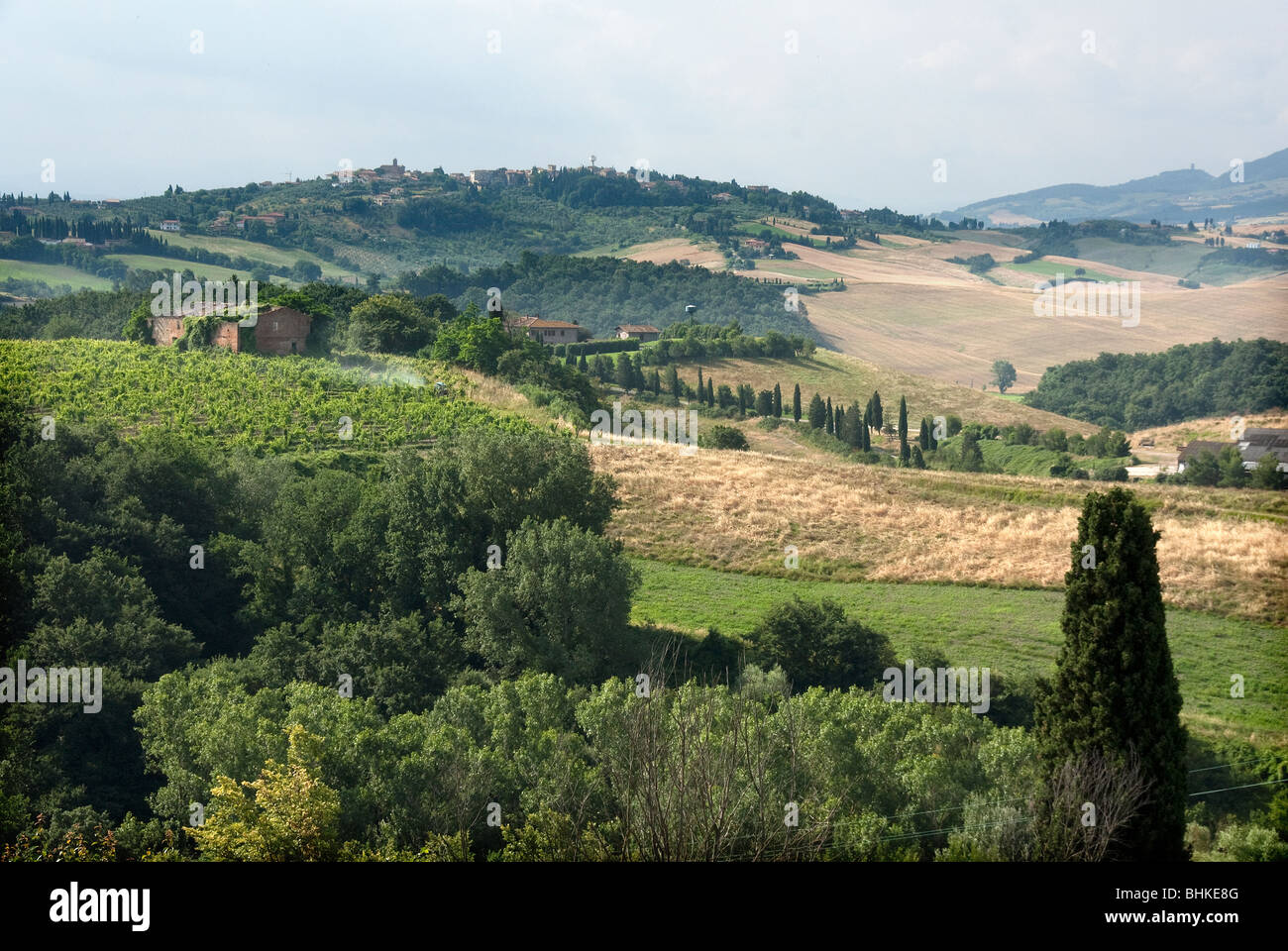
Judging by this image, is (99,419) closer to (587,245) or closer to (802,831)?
(802,831)

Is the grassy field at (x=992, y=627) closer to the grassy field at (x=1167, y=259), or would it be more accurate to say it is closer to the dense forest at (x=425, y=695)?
the dense forest at (x=425, y=695)

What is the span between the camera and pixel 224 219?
484 ft

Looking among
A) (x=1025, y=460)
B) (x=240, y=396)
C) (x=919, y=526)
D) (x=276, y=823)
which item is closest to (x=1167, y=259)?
(x=1025, y=460)

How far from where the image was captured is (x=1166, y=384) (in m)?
87.7

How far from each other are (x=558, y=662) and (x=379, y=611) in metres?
5.19

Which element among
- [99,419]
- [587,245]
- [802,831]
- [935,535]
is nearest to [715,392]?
[935,535]

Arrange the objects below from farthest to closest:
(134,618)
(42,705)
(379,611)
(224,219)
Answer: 1. (224,219)
2. (379,611)
3. (134,618)
4. (42,705)

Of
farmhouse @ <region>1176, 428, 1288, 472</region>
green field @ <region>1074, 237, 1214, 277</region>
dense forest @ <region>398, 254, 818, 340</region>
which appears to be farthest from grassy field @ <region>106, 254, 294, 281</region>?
green field @ <region>1074, 237, 1214, 277</region>

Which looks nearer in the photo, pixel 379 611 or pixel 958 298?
pixel 379 611

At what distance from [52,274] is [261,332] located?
65691 millimetres

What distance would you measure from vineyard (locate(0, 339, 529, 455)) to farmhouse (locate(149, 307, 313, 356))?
1330mm

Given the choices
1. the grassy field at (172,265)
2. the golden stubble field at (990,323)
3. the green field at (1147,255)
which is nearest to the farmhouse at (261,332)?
the grassy field at (172,265)

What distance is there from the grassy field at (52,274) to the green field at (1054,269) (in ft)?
428

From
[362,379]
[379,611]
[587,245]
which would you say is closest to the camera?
[379,611]
